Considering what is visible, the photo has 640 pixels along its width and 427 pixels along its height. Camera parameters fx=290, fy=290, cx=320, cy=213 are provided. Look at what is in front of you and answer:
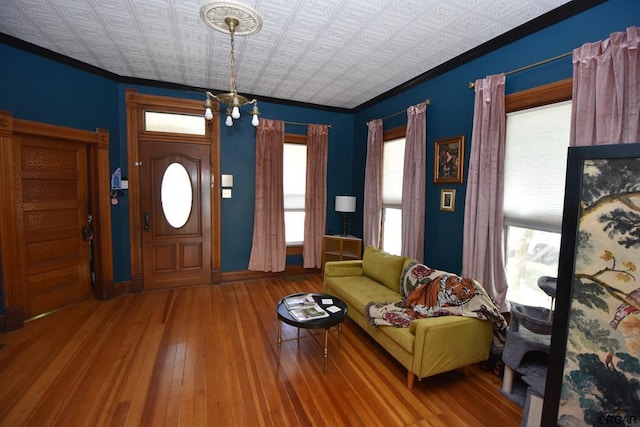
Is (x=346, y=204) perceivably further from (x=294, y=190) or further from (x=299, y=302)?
(x=299, y=302)

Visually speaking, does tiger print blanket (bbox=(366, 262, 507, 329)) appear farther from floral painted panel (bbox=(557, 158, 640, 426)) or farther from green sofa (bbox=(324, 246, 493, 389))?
floral painted panel (bbox=(557, 158, 640, 426))

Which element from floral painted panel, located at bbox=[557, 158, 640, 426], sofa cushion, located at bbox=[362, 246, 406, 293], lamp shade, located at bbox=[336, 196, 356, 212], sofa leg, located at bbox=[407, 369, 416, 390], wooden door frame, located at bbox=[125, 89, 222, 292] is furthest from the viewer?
lamp shade, located at bbox=[336, 196, 356, 212]

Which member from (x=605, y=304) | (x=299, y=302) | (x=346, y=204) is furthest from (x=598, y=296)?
(x=346, y=204)

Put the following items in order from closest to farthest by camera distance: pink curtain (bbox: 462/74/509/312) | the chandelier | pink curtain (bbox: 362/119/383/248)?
the chandelier < pink curtain (bbox: 462/74/509/312) < pink curtain (bbox: 362/119/383/248)

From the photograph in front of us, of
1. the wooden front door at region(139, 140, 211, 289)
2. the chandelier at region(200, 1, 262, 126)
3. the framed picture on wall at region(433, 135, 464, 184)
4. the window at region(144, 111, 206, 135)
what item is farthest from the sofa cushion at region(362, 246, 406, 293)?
the window at region(144, 111, 206, 135)

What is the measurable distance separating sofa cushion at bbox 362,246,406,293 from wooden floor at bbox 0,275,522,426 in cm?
64

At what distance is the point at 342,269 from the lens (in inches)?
147

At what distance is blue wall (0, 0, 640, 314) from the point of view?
7.48ft

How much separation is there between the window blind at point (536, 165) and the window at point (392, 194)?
157 cm

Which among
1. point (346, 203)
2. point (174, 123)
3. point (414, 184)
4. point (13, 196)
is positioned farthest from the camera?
point (346, 203)

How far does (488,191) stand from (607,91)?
1032 millimetres

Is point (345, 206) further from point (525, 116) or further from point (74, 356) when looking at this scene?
point (74, 356)

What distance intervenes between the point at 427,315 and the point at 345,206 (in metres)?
2.54

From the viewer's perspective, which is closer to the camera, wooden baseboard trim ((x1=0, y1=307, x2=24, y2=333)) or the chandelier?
the chandelier
